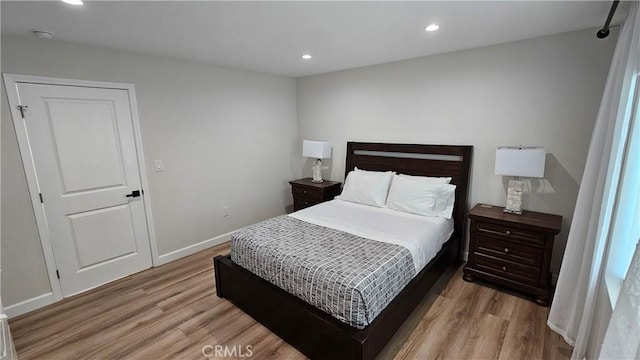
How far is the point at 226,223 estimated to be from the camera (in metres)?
3.93

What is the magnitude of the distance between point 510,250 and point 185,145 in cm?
360

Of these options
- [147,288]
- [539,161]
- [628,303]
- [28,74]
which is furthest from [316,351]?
[28,74]

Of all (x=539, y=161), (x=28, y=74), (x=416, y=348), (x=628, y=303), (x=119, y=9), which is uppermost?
(x=119, y=9)

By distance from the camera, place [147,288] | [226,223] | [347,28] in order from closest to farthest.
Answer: [347,28], [147,288], [226,223]

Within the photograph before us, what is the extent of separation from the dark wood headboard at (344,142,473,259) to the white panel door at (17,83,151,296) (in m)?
2.73

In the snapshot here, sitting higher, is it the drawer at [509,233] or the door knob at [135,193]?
the door knob at [135,193]

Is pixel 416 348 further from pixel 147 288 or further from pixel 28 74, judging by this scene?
pixel 28 74

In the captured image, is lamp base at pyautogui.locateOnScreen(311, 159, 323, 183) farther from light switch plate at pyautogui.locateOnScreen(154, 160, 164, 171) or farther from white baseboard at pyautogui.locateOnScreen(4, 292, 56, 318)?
white baseboard at pyautogui.locateOnScreen(4, 292, 56, 318)

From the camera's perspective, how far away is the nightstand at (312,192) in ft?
13.1

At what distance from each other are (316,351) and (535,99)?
2908 millimetres

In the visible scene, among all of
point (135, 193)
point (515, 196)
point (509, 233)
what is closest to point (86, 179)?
point (135, 193)

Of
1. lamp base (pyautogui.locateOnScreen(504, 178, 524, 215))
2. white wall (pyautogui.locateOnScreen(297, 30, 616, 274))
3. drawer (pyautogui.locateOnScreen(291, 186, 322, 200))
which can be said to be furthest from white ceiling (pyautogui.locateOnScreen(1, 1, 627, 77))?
drawer (pyautogui.locateOnScreen(291, 186, 322, 200))

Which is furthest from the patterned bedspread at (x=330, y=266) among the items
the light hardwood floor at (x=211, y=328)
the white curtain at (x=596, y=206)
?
the white curtain at (x=596, y=206)

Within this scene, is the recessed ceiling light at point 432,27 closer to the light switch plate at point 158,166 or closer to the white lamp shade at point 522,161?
the white lamp shade at point 522,161
